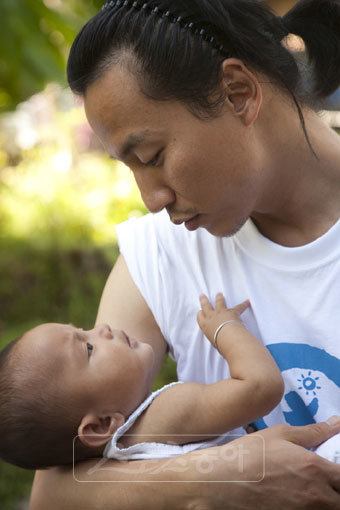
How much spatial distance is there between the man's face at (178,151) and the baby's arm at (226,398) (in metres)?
0.40

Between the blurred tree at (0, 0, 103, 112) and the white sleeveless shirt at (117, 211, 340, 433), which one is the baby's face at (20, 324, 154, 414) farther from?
the blurred tree at (0, 0, 103, 112)

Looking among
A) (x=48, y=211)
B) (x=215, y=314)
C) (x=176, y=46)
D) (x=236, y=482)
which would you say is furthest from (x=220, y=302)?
(x=48, y=211)

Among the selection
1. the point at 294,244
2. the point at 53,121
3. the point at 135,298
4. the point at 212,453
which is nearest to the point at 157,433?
the point at 212,453

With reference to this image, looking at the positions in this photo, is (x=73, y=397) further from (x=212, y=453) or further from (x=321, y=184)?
(x=321, y=184)

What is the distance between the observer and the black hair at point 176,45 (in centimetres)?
192

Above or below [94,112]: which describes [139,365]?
below

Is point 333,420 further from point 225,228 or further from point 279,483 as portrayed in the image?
point 225,228

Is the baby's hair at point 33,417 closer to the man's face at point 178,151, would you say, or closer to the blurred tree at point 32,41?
the man's face at point 178,151

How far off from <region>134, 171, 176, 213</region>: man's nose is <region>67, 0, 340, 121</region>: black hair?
25 centimetres

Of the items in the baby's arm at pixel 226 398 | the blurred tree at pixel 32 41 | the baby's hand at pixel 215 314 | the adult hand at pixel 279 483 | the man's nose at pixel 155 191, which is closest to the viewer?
the adult hand at pixel 279 483

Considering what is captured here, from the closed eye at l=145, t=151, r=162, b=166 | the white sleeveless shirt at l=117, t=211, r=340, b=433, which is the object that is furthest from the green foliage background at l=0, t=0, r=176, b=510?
the closed eye at l=145, t=151, r=162, b=166

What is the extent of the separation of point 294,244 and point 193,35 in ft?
2.48

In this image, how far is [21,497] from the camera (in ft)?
13.9

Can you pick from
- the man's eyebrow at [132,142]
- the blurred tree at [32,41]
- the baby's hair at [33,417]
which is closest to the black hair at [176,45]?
→ the man's eyebrow at [132,142]
